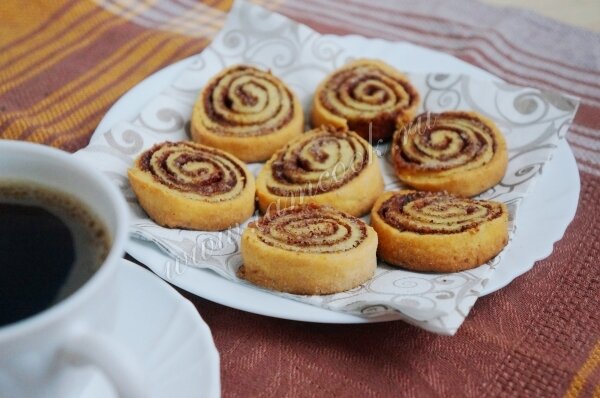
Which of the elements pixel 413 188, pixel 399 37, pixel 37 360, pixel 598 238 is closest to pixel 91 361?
pixel 37 360

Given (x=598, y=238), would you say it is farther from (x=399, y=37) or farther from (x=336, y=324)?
(x=399, y=37)

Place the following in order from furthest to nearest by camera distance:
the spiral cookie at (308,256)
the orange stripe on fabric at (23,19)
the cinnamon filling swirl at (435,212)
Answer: the orange stripe on fabric at (23,19) < the cinnamon filling swirl at (435,212) < the spiral cookie at (308,256)

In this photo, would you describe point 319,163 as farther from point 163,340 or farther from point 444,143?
point 163,340

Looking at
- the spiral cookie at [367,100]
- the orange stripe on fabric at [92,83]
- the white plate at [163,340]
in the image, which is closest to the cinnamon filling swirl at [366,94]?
the spiral cookie at [367,100]

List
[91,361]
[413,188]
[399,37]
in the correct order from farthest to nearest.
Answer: [399,37] → [413,188] → [91,361]

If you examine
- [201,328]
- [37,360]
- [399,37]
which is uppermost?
[37,360]

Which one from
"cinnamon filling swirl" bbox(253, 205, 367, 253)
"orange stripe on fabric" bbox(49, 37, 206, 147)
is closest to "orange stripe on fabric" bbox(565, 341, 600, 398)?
"cinnamon filling swirl" bbox(253, 205, 367, 253)

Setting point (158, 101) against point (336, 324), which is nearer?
point (336, 324)

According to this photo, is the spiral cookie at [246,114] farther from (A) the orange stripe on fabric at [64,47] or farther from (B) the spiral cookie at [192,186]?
(A) the orange stripe on fabric at [64,47]

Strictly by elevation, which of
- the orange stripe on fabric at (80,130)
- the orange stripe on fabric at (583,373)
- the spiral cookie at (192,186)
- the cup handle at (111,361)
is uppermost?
the cup handle at (111,361)
